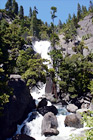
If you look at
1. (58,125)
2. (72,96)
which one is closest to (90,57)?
(72,96)

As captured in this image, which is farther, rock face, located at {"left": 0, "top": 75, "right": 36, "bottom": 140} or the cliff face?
the cliff face

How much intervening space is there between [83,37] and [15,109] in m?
50.3

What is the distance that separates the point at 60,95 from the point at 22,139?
18412 mm

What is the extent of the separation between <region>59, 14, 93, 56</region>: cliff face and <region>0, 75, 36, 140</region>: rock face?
3390 cm

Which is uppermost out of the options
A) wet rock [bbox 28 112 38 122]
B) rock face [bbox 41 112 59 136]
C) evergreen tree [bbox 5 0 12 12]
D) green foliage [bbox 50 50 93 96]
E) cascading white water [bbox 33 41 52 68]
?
evergreen tree [bbox 5 0 12 12]

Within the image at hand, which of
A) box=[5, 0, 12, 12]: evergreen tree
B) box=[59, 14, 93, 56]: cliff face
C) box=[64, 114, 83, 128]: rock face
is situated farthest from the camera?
box=[5, 0, 12, 12]: evergreen tree

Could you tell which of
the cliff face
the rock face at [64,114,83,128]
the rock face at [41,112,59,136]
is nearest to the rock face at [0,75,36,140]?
the rock face at [41,112,59,136]

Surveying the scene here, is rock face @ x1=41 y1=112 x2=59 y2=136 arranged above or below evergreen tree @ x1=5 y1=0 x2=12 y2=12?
below

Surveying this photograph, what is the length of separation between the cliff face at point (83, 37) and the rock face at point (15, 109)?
33.9 m

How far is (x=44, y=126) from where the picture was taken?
59.3 ft

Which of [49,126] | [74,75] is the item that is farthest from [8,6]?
[49,126]

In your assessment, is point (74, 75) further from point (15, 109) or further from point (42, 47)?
point (42, 47)

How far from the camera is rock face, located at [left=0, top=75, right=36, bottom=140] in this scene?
16.6 m

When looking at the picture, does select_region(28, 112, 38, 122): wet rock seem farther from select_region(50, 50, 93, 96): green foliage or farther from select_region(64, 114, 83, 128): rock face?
select_region(50, 50, 93, 96): green foliage
